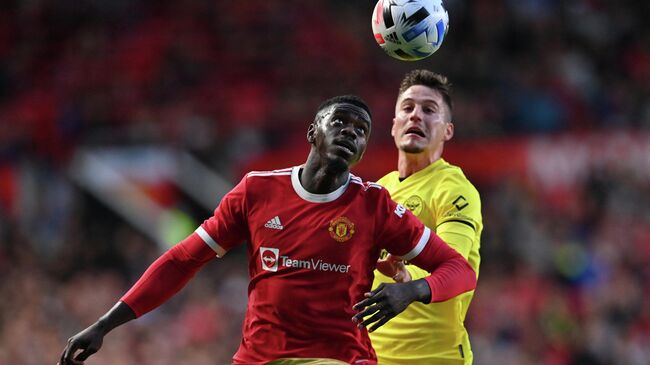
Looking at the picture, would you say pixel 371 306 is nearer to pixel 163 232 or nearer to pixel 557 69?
pixel 163 232

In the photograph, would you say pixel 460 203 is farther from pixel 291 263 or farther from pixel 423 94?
pixel 291 263

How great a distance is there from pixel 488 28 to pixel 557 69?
173 cm

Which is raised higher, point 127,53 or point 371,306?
point 127,53

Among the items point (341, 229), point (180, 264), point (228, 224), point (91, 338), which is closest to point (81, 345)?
point (91, 338)

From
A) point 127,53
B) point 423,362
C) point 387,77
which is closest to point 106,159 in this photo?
point 127,53

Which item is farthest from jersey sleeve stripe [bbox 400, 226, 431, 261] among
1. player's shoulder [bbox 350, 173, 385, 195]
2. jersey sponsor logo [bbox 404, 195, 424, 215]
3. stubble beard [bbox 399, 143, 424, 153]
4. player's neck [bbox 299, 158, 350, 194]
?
stubble beard [bbox 399, 143, 424, 153]

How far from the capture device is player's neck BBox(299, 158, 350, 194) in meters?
4.94

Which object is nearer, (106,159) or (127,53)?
(106,159)

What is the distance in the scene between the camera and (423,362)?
237 inches

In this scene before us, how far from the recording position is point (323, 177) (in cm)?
496

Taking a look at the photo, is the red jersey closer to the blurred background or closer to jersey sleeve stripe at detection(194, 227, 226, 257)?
jersey sleeve stripe at detection(194, 227, 226, 257)

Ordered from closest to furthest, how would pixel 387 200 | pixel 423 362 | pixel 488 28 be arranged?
1. pixel 387 200
2. pixel 423 362
3. pixel 488 28

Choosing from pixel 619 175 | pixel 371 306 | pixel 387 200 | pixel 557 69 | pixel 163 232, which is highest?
pixel 557 69

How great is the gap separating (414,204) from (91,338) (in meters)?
2.11
